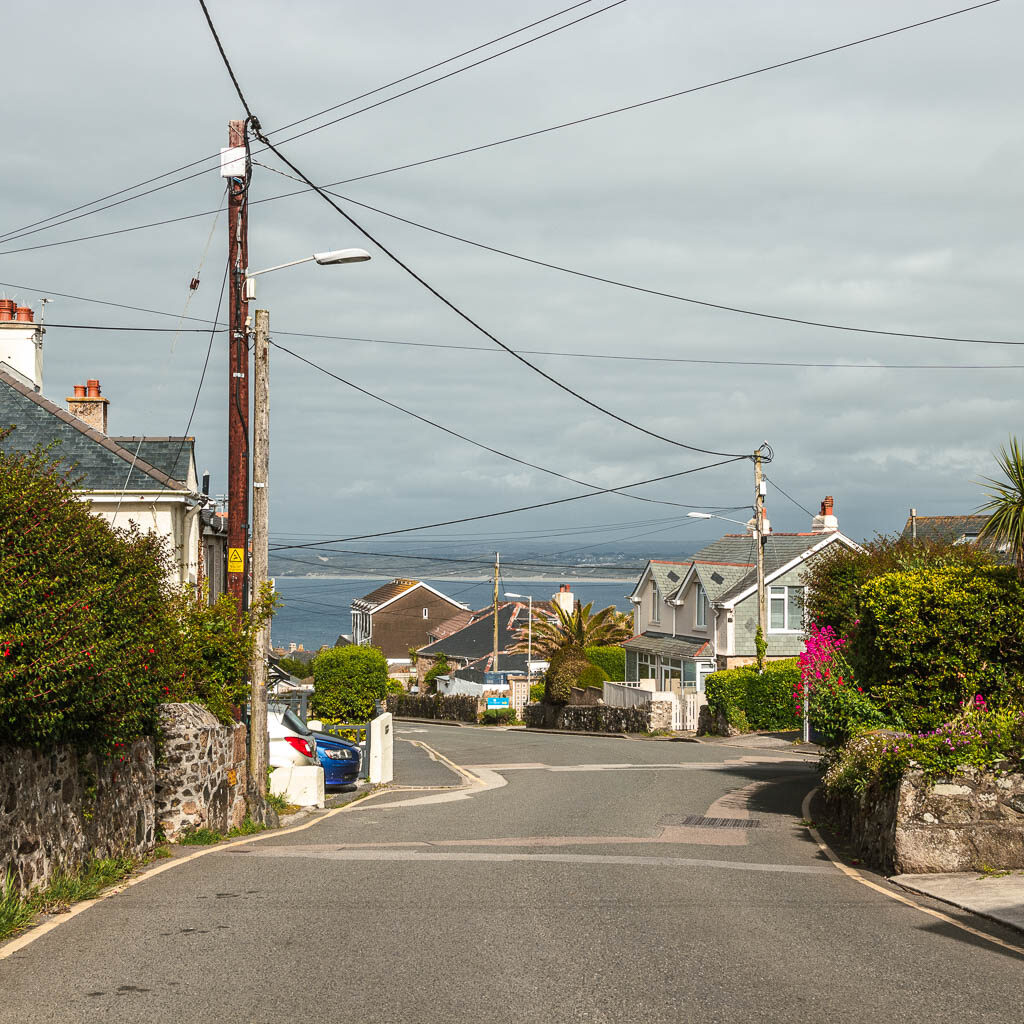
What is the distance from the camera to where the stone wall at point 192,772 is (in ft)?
47.5

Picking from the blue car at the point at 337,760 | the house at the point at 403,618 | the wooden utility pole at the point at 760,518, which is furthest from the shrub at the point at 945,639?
the house at the point at 403,618

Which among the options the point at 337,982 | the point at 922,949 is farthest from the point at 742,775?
the point at 337,982

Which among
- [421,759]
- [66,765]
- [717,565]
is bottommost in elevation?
[421,759]

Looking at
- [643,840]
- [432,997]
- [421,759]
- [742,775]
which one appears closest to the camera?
[432,997]

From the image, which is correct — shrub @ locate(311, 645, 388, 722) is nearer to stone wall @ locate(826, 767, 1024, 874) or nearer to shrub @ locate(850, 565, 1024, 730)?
shrub @ locate(850, 565, 1024, 730)

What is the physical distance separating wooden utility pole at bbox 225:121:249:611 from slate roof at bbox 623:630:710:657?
3839cm

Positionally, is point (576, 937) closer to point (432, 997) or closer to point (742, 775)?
point (432, 997)

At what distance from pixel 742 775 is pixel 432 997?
21142mm

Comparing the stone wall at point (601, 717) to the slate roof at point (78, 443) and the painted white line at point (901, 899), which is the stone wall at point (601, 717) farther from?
the painted white line at point (901, 899)

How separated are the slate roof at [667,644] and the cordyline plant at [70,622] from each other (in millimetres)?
42694

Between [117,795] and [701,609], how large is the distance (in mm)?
45133

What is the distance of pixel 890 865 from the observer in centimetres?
1284

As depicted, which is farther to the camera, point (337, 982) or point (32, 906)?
point (32, 906)

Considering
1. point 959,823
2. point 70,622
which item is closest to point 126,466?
point 70,622
